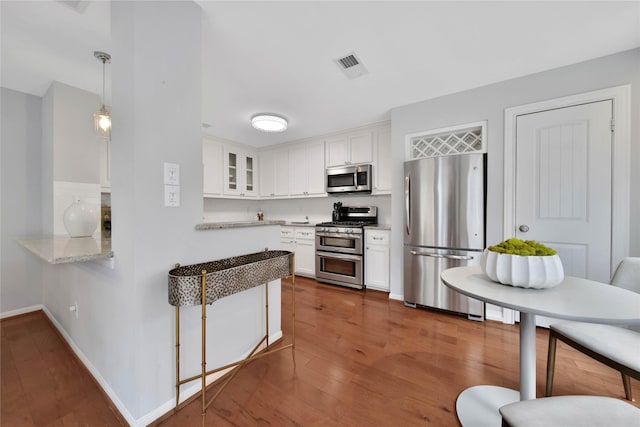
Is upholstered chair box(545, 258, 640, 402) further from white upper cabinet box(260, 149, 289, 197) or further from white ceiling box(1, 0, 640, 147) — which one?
white upper cabinet box(260, 149, 289, 197)

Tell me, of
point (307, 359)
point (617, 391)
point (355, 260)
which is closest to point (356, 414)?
point (307, 359)

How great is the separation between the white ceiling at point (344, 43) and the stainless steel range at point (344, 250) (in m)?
1.82

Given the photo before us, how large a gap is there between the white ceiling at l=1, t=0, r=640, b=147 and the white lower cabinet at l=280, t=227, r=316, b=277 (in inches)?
85.2

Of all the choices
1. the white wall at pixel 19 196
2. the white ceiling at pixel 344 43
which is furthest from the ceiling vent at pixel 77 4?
the white wall at pixel 19 196

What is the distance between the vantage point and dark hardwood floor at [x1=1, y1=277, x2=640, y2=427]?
131cm

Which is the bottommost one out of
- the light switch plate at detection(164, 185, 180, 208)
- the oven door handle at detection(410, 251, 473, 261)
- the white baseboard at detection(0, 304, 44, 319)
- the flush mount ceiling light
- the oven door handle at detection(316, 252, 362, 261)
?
the white baseboard at detection(0, 304, 44, 319)

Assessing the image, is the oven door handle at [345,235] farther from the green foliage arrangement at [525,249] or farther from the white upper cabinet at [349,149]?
the green foliage arrangement at [525,249]

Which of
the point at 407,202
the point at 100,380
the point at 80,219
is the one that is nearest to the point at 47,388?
the point at 100,380

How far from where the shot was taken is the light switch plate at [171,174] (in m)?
1.30

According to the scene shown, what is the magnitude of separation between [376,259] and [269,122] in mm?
2471

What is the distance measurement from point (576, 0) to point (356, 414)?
2977 mm

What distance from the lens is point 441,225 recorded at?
2652 millimetres

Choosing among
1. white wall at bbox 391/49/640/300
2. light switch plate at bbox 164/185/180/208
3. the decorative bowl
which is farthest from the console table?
white wall at bbox 391/49/640/300

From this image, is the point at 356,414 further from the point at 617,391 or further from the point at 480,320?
the point at 480,320
